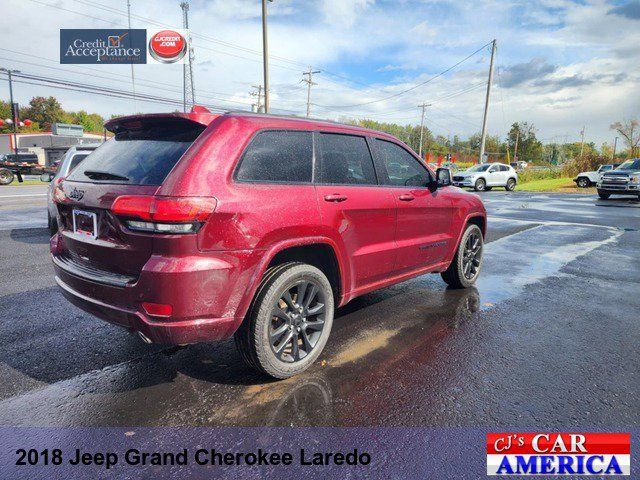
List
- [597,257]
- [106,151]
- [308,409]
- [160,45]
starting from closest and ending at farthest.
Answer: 1. [308,409]
2. [106,151]
3. [597,257]
4. [160,45]

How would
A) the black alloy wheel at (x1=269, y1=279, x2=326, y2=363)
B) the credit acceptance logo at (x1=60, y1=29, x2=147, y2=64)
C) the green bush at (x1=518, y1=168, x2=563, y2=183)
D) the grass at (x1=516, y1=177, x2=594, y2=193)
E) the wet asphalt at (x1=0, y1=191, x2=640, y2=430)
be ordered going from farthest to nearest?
the green bush at (x1=518, y1=168, x2=563, y2=183) → the credit acceptance logo at (x1=60, y1=29, x2=147, y2=64) → the grass at (x1=516, y1=177, x2=594, y2=193) → the black alloy wheel at (x1=269, y1=279, x2=326, y2=363) → the wet asphalt at (x1=0, y1=191, x2=640, y2=430)

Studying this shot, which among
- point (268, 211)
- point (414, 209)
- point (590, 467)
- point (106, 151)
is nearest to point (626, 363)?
point (590, 467)

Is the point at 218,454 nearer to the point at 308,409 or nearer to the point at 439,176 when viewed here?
the point at 308,409

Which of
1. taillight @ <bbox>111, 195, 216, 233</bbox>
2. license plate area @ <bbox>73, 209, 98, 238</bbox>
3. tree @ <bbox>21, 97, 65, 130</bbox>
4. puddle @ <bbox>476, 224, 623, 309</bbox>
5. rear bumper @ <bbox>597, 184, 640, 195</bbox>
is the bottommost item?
puddle @ <bbox>476, 224, 623, 309</bbox>

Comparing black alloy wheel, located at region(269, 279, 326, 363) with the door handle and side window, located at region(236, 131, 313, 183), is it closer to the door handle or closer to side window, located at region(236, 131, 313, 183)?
the door handle

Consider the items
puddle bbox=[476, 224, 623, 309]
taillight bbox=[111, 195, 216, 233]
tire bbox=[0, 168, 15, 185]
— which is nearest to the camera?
taillight bbox=[111, 195, 216, 233]

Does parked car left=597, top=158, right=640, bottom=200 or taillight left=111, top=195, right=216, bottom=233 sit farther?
parked car left=597, top=158, right=640, bottom=200

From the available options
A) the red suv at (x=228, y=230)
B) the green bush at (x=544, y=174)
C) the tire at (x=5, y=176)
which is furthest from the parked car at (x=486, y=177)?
the tire at (x=5, y=176)

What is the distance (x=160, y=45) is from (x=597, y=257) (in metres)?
38.3

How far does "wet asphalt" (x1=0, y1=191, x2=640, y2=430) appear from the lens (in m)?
2.61

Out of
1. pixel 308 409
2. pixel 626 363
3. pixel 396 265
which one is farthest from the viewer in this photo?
pixel 396 265

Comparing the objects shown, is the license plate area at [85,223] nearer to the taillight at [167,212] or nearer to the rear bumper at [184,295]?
the rear bumper at [184,295]

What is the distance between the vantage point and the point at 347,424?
251 centimetres

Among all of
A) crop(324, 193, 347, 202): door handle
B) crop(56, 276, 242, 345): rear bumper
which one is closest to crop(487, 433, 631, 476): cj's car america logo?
crop(56, 276, 242, 345): rear bumper
